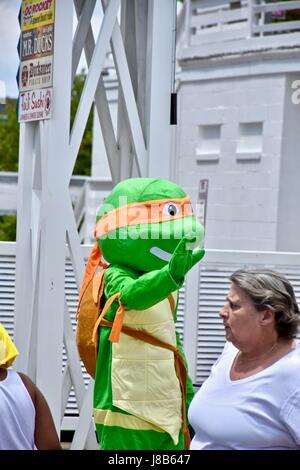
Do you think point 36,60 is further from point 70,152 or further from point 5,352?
point 5,352

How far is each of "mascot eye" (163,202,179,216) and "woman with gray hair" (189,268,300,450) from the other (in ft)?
4.08

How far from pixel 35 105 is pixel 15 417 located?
235cm

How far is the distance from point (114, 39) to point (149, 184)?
1.03 m

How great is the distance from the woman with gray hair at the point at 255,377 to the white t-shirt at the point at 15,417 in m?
0.60

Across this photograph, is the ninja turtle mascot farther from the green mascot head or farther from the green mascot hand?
the green mascot hand

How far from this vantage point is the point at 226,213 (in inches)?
632

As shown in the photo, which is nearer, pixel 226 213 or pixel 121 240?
pixel 121 240

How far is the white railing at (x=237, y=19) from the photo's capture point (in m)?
16.3

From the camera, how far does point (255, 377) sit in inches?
151

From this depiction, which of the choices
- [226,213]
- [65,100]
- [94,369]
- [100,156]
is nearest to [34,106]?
[65,100]

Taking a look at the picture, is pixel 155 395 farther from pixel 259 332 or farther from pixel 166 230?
pixel 259 332

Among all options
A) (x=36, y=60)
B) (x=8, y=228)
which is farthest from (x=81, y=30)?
(x=8, y=228)

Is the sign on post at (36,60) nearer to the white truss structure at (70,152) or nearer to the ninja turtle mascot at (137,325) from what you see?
the white truss structure at (70,152)

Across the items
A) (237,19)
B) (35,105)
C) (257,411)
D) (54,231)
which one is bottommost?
(257,411)
